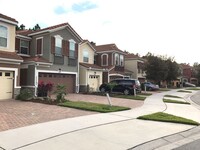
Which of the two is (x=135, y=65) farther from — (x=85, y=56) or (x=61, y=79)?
(x=61, y=79)

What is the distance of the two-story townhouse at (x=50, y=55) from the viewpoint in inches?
883

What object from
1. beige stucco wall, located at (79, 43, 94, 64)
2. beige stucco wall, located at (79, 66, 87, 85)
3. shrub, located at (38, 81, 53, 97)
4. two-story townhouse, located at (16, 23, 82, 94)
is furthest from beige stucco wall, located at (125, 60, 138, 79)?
shrub, located at (38, 81, 53, 97)

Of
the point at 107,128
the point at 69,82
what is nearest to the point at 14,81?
the point at 69,82

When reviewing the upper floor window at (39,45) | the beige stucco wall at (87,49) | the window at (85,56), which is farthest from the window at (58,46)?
the window at (85,56)

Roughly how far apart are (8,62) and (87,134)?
40.9 ft

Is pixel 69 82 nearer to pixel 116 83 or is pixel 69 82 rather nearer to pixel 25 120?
pixel 116 83

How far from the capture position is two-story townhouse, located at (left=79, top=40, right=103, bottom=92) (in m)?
29.8

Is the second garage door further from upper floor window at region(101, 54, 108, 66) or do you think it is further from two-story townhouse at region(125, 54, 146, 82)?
two-story townhouse at region(125, 54, 146, 82)

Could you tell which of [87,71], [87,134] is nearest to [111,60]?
[87,71]

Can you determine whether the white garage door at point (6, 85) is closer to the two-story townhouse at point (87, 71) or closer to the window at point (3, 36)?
the window at point (3, 36)

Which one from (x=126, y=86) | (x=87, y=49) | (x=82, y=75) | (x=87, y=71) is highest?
(x=87, y=49)

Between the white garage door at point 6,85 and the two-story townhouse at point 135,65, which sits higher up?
the two-story townhouse at point 135,65

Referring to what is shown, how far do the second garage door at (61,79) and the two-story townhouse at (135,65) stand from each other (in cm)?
2032

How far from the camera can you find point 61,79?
26141 mm
